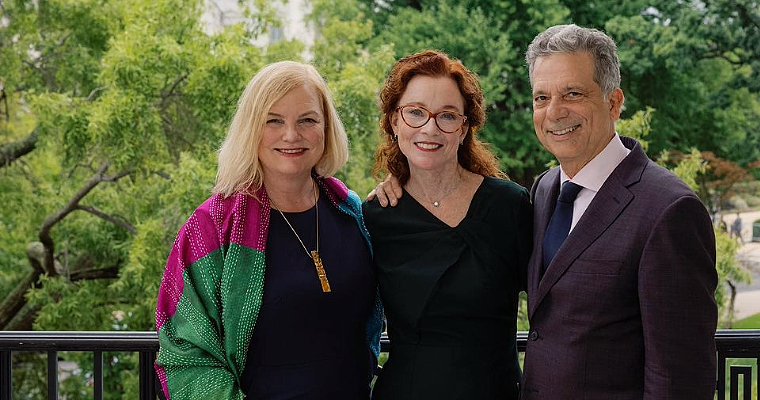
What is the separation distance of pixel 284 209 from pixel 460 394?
0.60 meters

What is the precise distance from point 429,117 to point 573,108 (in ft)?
1.18

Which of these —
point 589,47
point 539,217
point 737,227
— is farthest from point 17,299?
point 737,227

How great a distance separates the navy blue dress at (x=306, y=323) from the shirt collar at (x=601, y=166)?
566 millimetres

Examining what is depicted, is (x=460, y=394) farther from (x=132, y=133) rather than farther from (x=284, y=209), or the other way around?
(x=132, y=133)

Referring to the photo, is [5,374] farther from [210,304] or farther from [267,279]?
[267,279]

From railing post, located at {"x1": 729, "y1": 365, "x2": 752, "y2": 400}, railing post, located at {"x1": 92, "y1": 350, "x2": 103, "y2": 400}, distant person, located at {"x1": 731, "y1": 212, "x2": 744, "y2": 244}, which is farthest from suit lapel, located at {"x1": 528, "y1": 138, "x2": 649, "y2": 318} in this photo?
distant person, located at {"x1": 731, "y1": 212, "x2": 744, "y2": 244}

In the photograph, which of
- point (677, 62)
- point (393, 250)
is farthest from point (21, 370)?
point (677, 62)

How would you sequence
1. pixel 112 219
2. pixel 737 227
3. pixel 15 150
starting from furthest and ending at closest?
pixel 737 227, pixel 15 150, pixel 112 219

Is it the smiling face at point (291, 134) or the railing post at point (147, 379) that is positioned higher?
the smiling face at point (291, 134)

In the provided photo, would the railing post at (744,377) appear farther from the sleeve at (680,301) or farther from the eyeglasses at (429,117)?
the eyeglasses at (429,117)

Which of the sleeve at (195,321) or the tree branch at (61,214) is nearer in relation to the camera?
the sleeve at (195,321)

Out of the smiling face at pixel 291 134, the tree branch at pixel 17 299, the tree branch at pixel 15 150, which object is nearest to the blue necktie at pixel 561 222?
the smiling face at pixel 291 134

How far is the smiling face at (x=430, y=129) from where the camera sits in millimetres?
1958

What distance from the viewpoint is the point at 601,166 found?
175 centimetres
